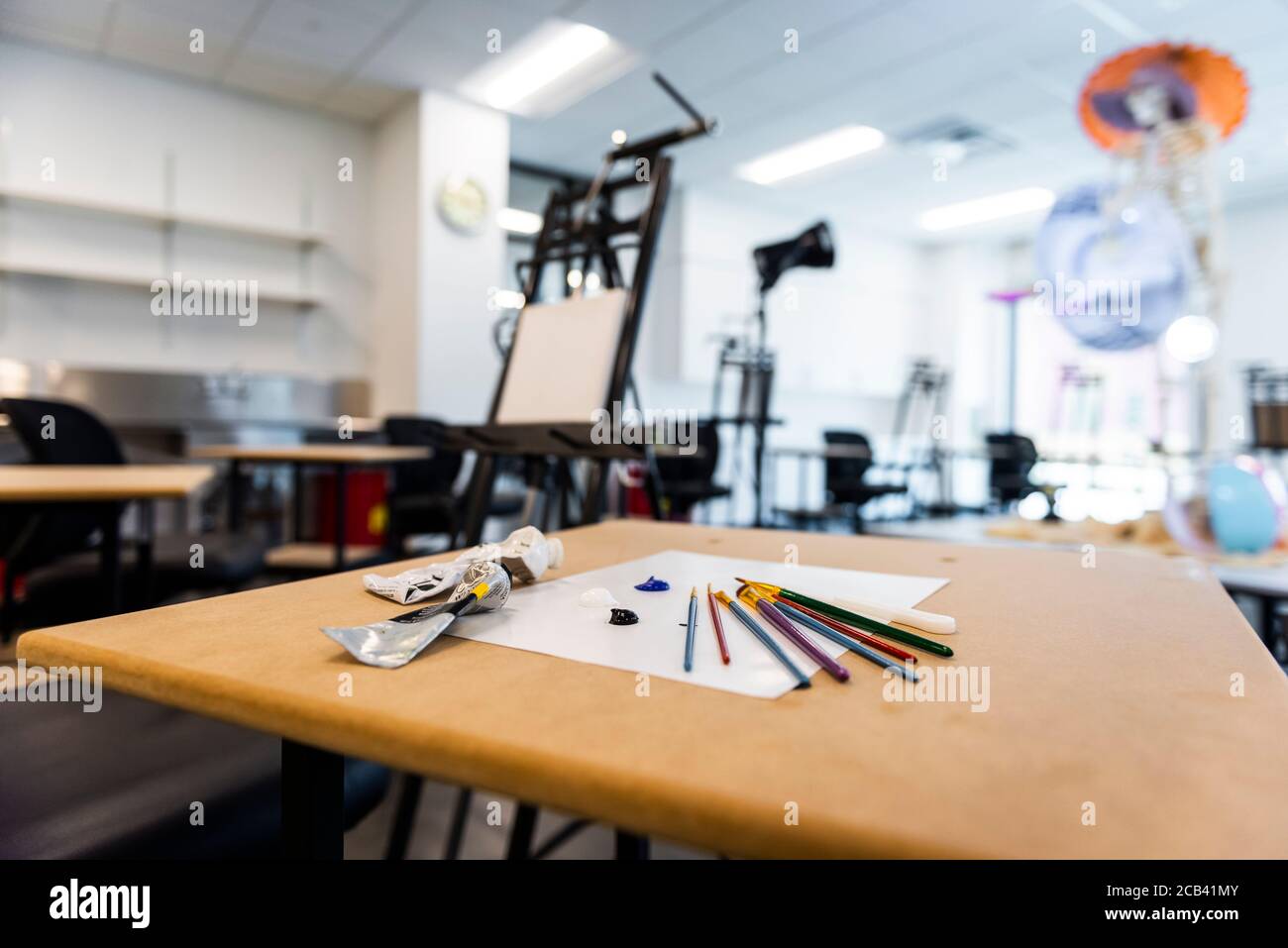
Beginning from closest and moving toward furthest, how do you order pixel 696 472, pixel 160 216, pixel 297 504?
pixel 297 504 < pixel 160 216 < pixel 696 472

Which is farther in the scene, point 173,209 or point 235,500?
point 173,209

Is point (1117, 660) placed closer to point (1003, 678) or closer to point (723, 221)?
point (1003, 678)

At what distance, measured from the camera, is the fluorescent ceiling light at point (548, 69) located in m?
4.02

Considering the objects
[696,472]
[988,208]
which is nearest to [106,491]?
[696,472]

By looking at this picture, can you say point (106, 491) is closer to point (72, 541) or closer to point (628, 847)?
point (72, 541)

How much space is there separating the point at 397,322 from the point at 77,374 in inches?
70.8

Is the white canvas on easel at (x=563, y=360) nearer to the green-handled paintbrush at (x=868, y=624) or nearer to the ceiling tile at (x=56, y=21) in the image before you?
the green-handled paintbrush at (x=868, y=624)

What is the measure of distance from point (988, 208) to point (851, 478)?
3338 millimetres

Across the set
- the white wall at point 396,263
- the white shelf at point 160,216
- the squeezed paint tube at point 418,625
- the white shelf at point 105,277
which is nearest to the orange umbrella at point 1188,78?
the squeezed paint tube at point 418,625

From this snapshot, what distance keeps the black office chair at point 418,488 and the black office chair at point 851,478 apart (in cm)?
280

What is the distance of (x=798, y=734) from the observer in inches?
13.5

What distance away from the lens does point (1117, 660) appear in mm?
482

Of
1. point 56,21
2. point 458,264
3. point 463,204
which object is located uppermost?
point 56,21
